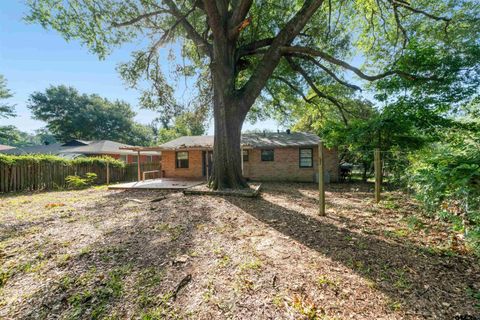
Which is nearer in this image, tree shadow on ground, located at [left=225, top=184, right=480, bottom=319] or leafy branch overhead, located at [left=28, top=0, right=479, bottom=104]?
tree shadow on ground, located at [left=225, top=184, right=480, bottom=319]

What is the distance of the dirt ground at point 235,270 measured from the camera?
2.12 metres

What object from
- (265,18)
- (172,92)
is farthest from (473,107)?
(172,92)

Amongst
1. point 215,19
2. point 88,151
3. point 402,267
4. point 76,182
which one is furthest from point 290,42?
point 88,151

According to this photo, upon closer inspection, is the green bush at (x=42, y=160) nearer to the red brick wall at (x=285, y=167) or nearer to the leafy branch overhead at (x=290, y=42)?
the leafy branch overhead at (x=290, y=42)

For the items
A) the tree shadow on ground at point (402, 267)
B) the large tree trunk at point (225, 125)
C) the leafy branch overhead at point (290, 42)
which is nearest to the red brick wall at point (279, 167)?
the leafy branch overhead at point (290, 42)

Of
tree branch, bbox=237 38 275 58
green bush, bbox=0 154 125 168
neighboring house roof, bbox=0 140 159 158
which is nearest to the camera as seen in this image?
tree branch, bbox=237 38 275 58

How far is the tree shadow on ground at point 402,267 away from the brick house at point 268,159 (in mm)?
10345

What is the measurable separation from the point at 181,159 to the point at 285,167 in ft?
26.1

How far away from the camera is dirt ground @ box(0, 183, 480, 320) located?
2.12 m

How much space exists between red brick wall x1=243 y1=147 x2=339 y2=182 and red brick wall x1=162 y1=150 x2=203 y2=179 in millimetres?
3551

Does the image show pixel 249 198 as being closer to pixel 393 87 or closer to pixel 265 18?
pixel 393 87

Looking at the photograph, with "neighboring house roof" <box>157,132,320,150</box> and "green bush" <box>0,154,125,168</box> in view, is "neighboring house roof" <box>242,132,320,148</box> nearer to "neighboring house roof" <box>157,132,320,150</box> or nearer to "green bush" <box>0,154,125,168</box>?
"neighboring house roof" <box>157,132,320,150</box>

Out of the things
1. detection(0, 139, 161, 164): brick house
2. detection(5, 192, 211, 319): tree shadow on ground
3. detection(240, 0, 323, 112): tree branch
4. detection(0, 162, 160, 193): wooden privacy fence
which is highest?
detection(240, 0, 323, 112): tree branch

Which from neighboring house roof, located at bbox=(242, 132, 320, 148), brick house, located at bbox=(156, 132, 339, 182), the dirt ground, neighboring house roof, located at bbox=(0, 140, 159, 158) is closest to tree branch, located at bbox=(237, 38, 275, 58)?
brick house, located at bbox=(156, 132, 339, 182)
